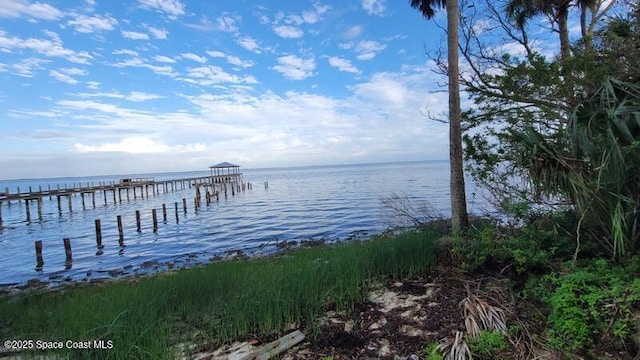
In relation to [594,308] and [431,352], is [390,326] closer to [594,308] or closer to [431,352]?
[431,352]

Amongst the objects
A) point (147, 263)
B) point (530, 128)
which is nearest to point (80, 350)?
point (530, 128)

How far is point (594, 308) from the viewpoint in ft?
10.8

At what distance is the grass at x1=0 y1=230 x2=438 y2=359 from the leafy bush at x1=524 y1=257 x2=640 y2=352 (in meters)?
2.35

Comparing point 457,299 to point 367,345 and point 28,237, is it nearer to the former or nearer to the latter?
point 367,345

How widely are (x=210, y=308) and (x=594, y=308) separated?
4.26 meters

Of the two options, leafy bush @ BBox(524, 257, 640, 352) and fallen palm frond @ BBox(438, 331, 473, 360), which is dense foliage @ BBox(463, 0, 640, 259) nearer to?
leafy bush @ BBox(524, 257, 640, 352)

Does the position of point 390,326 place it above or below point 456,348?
below

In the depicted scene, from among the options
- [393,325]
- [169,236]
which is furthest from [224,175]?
[393,325]

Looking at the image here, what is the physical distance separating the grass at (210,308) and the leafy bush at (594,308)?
→ 2.35 meters

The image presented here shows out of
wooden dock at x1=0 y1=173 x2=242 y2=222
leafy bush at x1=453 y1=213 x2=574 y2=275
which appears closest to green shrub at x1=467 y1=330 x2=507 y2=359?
leafy bush at x1=453 y1=213 x2=574 y2=275

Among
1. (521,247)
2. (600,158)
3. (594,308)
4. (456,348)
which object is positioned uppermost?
(600,158)

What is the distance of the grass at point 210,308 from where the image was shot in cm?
Result: 373

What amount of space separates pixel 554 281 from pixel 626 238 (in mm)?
1114

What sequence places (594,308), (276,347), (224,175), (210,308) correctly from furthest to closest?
(224,175)
(210,308)
(276,347)
(594,308)
